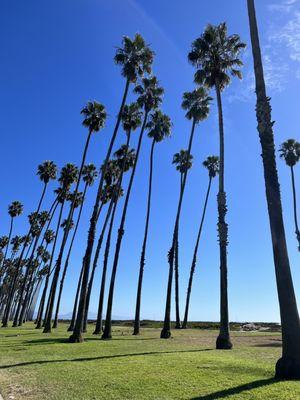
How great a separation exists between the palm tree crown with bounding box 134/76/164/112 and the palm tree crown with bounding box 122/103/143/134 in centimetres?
82

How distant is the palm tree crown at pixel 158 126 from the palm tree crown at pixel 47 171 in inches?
918

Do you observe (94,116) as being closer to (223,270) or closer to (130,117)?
(130,117)

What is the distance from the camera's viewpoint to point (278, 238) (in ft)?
42.3

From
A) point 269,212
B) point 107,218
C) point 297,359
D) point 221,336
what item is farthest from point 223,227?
point 107,218

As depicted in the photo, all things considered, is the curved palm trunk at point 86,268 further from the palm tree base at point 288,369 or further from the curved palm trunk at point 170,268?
the palm tree base at point 288,369

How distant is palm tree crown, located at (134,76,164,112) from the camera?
41750 millimetres

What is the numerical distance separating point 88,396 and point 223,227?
15.9m

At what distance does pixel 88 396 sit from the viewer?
1098cm

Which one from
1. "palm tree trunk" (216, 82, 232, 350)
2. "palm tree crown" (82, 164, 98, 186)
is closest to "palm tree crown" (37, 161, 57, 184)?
"palm tree crown" (82, 164, 98, 186)

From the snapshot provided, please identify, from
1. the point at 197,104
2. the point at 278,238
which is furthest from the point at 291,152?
the point at 278,238

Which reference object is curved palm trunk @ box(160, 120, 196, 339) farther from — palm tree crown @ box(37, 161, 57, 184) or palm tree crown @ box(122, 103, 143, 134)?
palm tree crown @ box(37, 161, 57, 184)

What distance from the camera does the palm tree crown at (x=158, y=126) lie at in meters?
44.9

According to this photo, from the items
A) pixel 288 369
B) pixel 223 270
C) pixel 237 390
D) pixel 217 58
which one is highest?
pixel 217 58

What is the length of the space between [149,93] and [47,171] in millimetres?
26556
